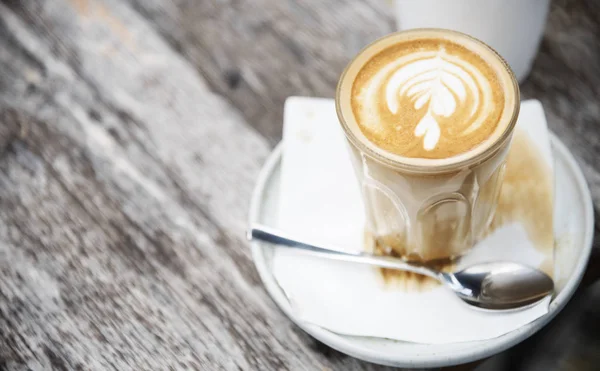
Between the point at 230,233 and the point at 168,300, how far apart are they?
94 millimetres

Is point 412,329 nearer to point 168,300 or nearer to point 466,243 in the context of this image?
point 466,243

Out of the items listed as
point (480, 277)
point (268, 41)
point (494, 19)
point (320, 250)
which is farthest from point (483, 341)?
point (268, 41)

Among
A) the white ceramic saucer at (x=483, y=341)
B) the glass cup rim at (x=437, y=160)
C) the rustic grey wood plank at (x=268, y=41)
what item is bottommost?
the white ceramic saucer at (x=483, y=341)

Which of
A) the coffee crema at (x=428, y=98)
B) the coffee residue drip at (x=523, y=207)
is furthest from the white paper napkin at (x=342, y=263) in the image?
the coffee crema at (x=428, y=98)

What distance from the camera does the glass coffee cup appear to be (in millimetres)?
518

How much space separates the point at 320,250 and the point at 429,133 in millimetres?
156

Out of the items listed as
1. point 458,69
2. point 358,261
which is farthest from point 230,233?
point 458,69

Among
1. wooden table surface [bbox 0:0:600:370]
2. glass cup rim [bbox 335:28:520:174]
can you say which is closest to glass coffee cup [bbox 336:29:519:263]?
glass cup rim [bbox 335:28:520:174]

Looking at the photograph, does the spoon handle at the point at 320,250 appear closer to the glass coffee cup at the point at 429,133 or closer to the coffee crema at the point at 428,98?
the glass coffee cup at the point at 429,133

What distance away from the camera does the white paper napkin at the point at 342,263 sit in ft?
1.82

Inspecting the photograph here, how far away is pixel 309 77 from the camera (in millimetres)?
780

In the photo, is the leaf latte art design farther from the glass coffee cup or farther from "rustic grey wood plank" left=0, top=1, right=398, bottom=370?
"rustic grey wood plank" left=0, top=1, right=398, bottom=370

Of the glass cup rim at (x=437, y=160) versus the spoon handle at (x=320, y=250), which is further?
the spoon handle at (x=320, y=250)

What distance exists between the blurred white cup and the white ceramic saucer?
106 mm
